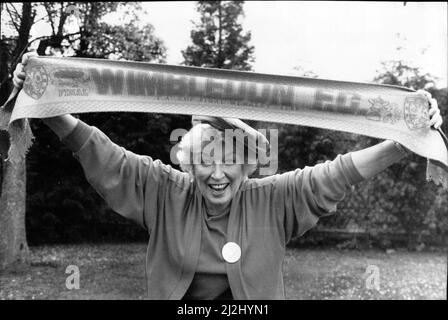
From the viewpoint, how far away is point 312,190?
1795 mm

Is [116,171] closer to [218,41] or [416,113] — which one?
[416,113]

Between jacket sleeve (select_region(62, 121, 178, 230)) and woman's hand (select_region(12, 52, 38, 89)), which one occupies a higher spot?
woman's hand (select_region(12, 52, 38, 89))

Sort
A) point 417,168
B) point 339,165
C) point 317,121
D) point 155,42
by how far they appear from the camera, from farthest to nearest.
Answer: point 417,168 < point 155,42 < point 317,121 < point 339,165

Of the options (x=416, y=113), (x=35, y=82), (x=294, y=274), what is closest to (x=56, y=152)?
(x=294, y=274)

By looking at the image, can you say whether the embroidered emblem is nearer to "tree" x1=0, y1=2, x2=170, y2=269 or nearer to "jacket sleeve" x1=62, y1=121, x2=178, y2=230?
"jacket sleeve" x1=62, y1=121, x2=178, y2=230

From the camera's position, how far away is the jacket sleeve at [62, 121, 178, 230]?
5.46ft

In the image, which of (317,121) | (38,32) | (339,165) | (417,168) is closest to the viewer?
(339,165)

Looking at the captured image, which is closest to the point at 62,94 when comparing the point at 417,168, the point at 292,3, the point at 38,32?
the point at 38,32

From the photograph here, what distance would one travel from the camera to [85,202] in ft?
17.0

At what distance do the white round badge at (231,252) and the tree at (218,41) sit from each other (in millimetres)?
3362

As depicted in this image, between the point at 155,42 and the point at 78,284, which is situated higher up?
the point at 155,42

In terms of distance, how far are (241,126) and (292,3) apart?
311cm

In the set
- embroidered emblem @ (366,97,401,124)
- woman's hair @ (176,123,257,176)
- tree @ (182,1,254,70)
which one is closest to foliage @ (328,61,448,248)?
tree @ (182,1,254,70)
